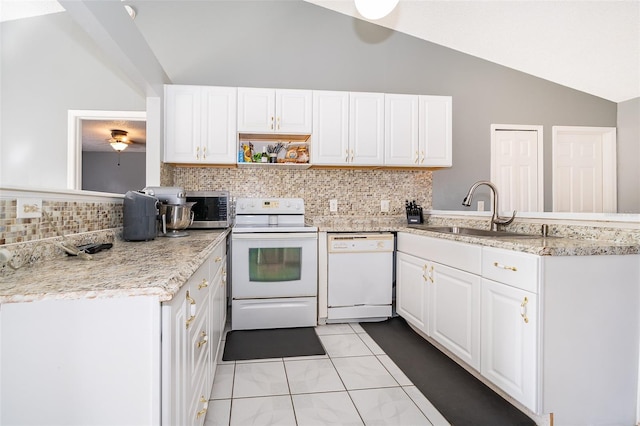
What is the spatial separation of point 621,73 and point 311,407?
4450 mm

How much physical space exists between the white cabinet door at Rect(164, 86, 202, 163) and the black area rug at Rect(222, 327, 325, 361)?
1.58m

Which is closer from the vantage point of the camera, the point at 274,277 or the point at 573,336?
the point at 573,336

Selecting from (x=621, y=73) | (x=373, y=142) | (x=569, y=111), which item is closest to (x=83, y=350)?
(x=373, y=142)

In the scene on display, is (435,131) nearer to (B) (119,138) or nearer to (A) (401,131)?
(A) (401,131)

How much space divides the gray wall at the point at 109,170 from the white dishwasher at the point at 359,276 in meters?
6.20

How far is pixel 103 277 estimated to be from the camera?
87cm

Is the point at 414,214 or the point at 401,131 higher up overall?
the point at 401,131

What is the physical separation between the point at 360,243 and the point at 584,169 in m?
2.95

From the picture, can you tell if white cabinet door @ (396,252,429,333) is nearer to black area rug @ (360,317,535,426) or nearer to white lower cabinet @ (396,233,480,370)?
white lower cabinet @ (396,233,480,370)

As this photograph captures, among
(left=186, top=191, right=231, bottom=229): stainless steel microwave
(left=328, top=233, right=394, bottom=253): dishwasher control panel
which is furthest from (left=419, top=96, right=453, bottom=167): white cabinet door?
(left=186, top=191, right=231, bottom=229): stainless steel microwave

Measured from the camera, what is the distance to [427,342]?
2416 millimetres

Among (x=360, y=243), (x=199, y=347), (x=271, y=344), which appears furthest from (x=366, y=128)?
(x=199, y=347)

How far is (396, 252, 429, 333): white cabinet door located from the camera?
7.70 feet

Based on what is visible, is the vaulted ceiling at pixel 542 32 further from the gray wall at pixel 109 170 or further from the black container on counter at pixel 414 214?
the gray wall at pixel 109 170
